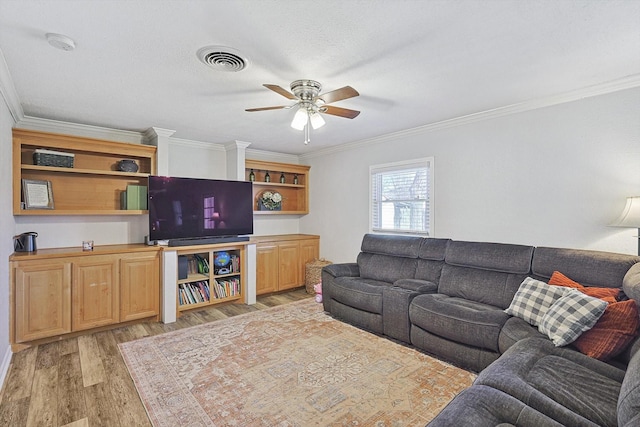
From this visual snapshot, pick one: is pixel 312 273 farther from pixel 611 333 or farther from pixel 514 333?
pixel 611 333

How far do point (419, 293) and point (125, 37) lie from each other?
10.3 ft

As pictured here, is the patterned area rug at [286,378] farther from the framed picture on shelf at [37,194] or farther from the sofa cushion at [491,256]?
the framed picture on shelf at [37,194]

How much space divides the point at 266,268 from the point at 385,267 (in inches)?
74.9

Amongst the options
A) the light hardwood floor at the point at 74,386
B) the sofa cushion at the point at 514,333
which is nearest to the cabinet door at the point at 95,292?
the light hardwood floor at the point at 74,386

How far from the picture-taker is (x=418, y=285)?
3332 mm

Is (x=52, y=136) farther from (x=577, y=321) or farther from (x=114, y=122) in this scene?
(x=577, y=321)

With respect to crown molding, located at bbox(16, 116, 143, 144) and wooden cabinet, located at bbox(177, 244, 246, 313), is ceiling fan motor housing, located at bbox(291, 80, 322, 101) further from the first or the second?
crown molding, located at bbox(16, 116, 143, 144)

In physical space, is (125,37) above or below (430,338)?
above

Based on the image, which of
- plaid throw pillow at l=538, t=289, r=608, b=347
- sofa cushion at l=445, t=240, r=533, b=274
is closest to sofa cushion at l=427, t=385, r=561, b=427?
plaid throw pillow at l=538, t=289, r=608, b=347

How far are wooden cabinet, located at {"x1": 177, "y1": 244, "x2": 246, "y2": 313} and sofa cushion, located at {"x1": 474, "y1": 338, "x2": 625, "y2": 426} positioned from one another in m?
3.48

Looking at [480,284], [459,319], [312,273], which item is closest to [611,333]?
[459,319]

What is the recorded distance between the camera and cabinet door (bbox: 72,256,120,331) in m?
3.31

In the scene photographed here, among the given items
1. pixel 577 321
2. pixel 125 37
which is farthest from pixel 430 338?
pixel 125 37

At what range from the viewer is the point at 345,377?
Answer: 2510mm
